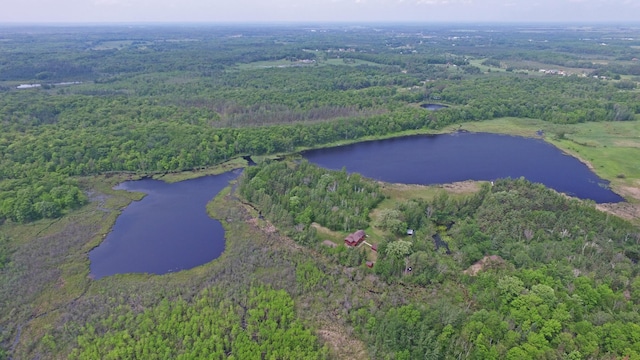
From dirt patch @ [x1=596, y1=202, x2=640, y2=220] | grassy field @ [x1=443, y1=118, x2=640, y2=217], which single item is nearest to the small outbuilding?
dirt patch @ [x1=596, y1=202, x2=640, y2=220]

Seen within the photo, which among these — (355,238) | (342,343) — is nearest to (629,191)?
(355,238)

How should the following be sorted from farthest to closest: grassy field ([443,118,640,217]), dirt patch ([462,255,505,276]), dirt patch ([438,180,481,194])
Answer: grassy field ([443,118,640,217]) → dirt patch ([438,180,481,194]) → dirt patch ([462,255,505,276])

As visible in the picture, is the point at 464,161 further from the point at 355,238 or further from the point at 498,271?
the point at 498,271

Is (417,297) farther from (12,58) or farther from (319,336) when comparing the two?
(12,58)

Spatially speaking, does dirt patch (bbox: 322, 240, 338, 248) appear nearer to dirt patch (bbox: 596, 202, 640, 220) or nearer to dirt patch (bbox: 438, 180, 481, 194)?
dirt patch (bbox: 438, 180, 481, 194)

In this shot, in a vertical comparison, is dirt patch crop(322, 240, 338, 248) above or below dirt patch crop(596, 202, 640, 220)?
above

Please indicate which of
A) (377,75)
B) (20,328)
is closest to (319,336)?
(20,328)
